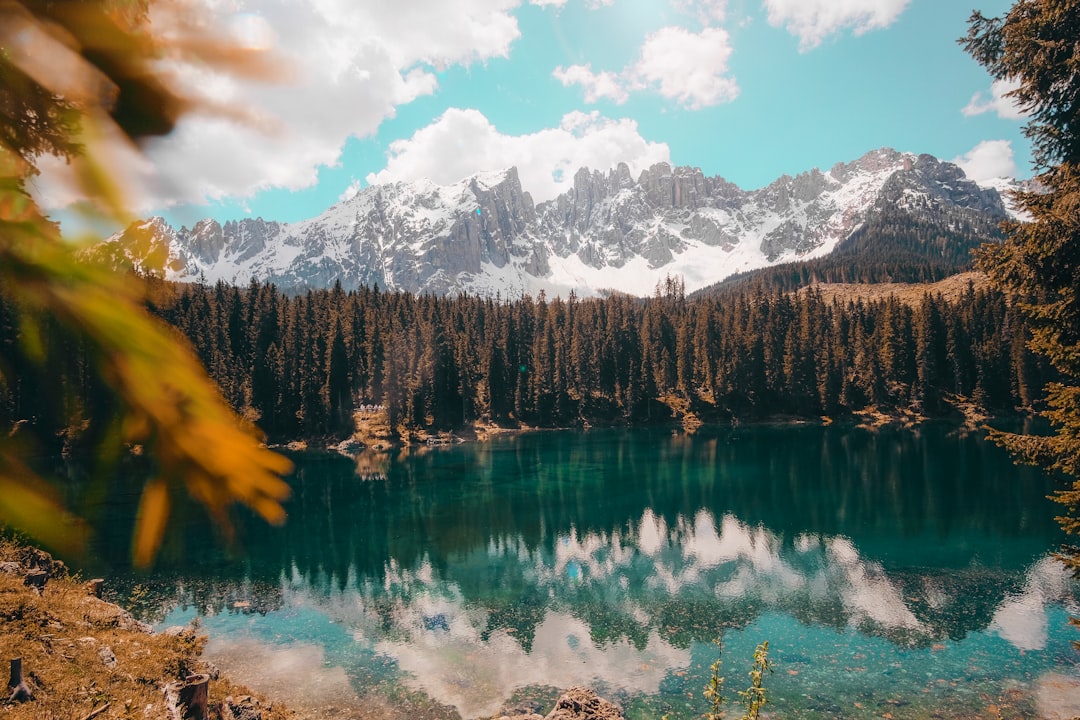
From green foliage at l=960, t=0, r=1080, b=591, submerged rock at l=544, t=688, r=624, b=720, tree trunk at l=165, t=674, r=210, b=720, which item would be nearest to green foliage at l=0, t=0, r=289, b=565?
tree trunk at l=165, t=674, r=210, b=720

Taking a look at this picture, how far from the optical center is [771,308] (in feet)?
409

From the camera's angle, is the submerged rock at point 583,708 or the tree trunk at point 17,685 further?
the submerged rock at point 583,708

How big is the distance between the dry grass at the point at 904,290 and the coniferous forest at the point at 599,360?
31.7 metres

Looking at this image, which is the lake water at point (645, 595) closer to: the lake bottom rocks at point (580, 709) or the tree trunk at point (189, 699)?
the lake bottom rocks at point (580, 709)

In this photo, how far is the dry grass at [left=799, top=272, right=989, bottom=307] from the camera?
153500mm

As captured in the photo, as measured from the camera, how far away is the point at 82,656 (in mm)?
12938

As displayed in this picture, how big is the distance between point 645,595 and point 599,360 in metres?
87.4

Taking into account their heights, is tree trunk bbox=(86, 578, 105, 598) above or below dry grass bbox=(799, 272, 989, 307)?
below

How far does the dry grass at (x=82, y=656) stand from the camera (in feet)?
32.9

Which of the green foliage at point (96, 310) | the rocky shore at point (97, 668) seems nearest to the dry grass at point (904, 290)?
the rocky shore at point (97, 668)

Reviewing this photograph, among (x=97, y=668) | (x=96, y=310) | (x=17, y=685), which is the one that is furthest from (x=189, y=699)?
(x=96, y=310)

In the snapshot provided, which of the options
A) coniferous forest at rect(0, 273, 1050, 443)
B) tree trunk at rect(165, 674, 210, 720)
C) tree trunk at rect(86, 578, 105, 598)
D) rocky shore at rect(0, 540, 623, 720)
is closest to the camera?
rocky shore at rect(0, 540, 623, 720)

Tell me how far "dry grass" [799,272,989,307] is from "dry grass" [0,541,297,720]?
15386 cm

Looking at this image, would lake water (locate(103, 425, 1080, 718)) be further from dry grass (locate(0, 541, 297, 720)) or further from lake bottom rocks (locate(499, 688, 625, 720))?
dry grass (locate(0, 541, 297, 720))
